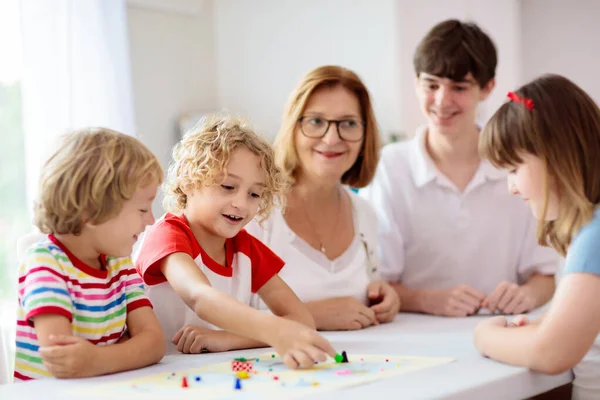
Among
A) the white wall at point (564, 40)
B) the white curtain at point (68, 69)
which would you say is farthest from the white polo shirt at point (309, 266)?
the white wall at point (564, 40)

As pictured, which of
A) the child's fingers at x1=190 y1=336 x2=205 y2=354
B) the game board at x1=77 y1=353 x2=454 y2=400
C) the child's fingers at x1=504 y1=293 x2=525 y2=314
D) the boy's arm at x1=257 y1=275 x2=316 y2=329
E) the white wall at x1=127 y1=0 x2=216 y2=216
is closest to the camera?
the game board at x1=77 y1=353 x2=454 y2=400

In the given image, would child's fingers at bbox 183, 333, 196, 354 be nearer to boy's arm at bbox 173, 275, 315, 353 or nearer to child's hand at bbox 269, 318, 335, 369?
boy's arm at bbox 173, 275, 315, 353

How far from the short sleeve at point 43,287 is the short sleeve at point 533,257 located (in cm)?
137

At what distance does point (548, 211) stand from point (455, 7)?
238cm

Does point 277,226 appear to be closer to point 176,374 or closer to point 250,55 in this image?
point 176,374

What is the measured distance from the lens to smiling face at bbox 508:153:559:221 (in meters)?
1.31

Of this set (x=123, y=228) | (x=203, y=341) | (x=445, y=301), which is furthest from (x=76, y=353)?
(x=445, y=301)

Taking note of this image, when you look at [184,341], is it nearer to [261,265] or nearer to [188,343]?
[188,343]

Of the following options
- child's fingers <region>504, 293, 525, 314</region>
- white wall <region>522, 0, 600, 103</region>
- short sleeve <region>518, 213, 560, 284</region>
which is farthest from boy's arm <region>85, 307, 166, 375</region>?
white wall <region>522, 0, 600, 103</region>

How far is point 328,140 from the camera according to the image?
1.93 metres

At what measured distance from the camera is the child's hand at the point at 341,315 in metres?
1.78

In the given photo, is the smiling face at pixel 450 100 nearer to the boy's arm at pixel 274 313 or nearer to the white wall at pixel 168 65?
the boy's arm at pixel 274 313

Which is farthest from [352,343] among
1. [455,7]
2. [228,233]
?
[455,7]

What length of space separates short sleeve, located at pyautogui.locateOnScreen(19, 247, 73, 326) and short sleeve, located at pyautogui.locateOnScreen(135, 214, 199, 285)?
26 centimetres
